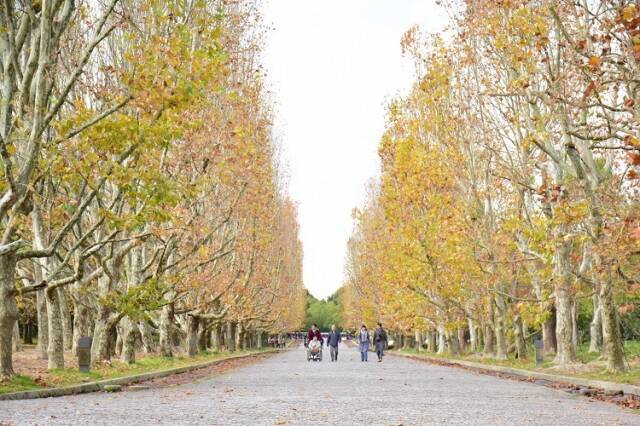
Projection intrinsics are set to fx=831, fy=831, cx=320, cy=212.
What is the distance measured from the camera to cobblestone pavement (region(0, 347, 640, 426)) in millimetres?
11117

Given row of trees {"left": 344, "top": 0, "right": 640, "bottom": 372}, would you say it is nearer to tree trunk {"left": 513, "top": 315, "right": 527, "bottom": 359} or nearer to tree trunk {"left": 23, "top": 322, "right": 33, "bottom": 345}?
tree trunk {"left": 513, "top": 315, "right": 527, "bottom": 359}

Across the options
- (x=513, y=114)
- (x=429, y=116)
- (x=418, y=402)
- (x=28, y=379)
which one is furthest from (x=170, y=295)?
(x=418, y=402)

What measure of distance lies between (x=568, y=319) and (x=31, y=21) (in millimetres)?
17815

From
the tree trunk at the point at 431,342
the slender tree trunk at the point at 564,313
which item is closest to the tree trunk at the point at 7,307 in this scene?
the slender tree trunk at the point at 564,313

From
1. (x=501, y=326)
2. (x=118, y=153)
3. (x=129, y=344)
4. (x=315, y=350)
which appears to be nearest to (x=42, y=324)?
(x=129, y=344)

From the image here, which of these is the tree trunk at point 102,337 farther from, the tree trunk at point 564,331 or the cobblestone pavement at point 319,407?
the tree trunk at point 564,331

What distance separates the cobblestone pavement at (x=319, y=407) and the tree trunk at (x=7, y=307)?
2094 mm

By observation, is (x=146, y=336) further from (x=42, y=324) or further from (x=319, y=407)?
(x=319, y=407)

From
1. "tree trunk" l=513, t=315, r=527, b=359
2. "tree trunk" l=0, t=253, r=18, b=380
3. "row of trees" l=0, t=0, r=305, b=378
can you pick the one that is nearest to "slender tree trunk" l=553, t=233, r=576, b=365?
"tree trunk" l=513, t=315, r=527, b=359

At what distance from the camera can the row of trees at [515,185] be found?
16.5 m

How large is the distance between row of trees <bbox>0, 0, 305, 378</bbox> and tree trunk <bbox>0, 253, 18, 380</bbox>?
0.07 ft

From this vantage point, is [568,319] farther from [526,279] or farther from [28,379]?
[28,379]

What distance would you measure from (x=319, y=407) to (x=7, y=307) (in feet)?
25.2

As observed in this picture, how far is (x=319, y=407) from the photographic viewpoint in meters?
13.3
